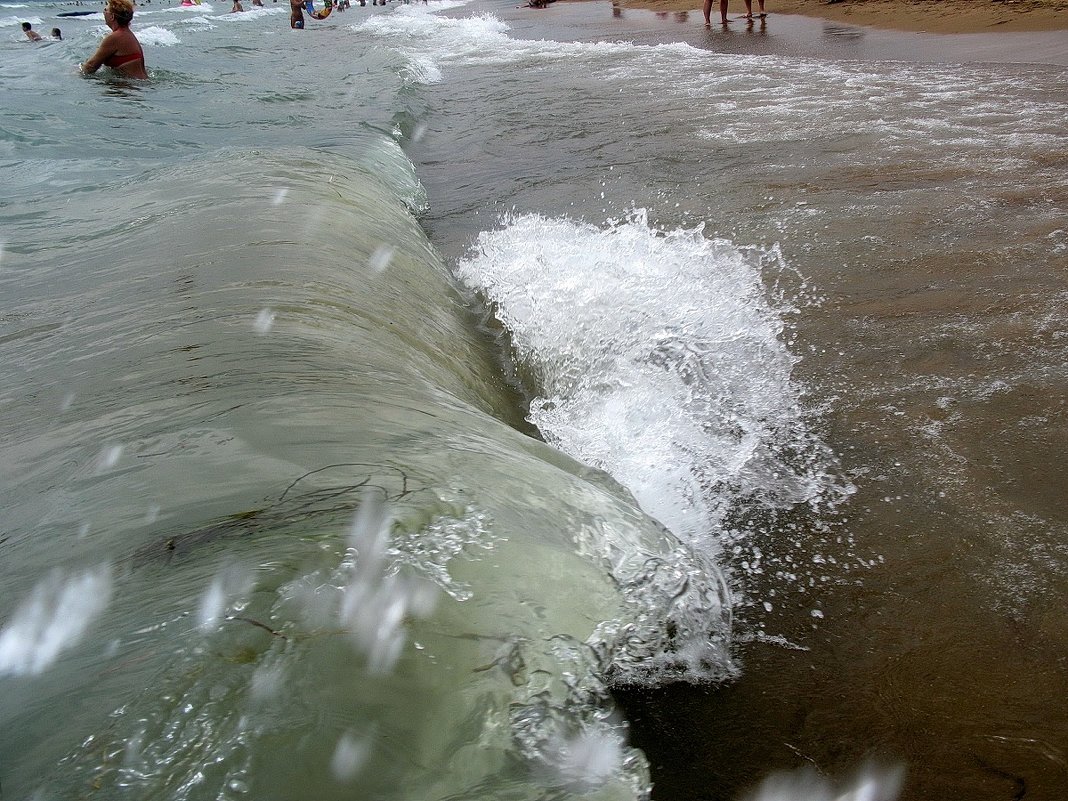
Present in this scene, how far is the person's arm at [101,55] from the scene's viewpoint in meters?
11.4

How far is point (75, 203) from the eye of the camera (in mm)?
5797

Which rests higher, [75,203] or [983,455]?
[75,203]

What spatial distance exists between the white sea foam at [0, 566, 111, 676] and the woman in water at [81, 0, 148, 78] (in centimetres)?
1185

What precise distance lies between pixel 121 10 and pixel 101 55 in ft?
3.17

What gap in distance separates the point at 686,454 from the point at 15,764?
2.24 meters

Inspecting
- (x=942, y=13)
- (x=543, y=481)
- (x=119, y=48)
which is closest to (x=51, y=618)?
(x=543, y=481)

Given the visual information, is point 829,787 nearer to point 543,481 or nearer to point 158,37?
point 543,481

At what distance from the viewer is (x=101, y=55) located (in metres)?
11.6

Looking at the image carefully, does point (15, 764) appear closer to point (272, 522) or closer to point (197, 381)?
point (272, 522)

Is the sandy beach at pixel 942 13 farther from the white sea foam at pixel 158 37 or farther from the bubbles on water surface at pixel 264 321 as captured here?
the white sea foam at pixel 158 37

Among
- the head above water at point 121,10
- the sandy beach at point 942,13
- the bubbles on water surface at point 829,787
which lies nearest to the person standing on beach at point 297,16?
the sandy beach at point 942,13

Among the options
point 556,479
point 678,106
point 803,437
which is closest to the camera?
point 556,479

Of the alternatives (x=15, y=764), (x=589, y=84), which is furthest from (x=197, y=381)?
(x=589, y=84)

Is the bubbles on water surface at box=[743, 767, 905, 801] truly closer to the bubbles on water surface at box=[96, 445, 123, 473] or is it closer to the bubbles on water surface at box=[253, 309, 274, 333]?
the bubbles on water surface at box=[96, 445, 123, 473]
